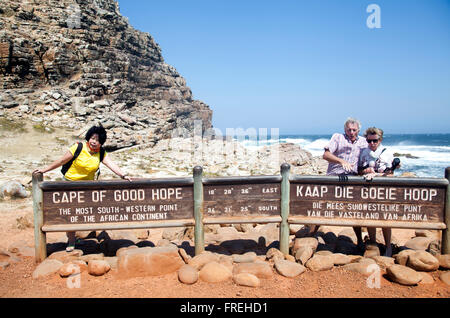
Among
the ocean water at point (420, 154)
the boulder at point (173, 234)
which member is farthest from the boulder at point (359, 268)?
the boulder at point (173, 234)

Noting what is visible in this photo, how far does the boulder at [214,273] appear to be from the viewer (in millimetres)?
3699

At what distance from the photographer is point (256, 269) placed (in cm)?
384

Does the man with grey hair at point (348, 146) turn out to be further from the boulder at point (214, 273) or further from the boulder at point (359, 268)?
the boulder at point (214, 273)

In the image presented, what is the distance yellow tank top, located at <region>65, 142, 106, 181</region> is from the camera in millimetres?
4395

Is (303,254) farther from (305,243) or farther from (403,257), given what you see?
(403,257)

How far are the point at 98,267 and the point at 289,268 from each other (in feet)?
7.61

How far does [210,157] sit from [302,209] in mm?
15597

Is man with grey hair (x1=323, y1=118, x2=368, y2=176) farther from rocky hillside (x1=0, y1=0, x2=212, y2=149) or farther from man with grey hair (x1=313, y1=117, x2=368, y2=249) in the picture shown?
rocky hillside (x1=0, y1=0, x2=212, y2=149)

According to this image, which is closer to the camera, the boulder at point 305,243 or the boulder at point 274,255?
the boulder at point 274,255

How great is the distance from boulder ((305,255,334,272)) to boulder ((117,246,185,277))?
1632mm

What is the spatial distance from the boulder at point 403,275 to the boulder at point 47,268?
3.97 metres

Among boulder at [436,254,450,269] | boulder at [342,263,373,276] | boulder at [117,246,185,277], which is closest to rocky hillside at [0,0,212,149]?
boulder at [117,246,185,277]

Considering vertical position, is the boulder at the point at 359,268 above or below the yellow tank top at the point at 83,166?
below
